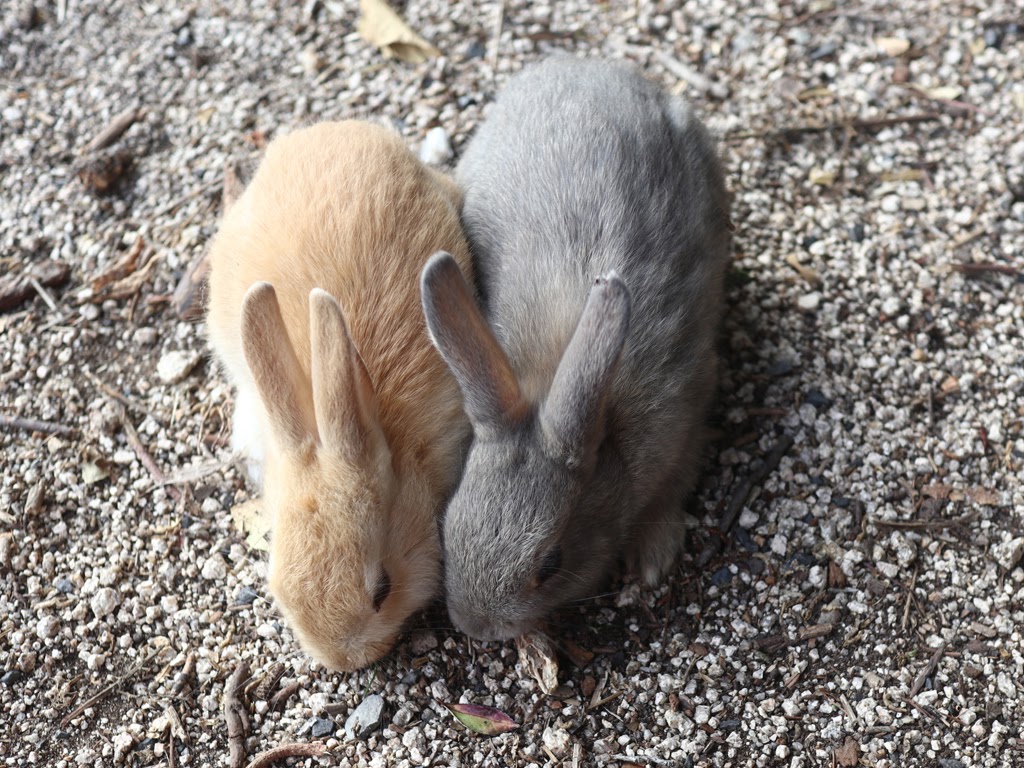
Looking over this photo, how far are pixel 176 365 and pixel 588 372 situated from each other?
97.6 inches

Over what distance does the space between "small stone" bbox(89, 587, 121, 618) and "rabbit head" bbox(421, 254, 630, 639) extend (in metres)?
1.58

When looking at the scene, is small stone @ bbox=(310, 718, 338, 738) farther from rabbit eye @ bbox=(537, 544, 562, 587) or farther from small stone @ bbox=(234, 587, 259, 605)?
rabbit eye @ bbox=(537, 544, 562, 587)

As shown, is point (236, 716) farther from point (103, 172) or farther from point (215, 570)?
point (103, 172)

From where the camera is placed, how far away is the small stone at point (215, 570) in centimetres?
432

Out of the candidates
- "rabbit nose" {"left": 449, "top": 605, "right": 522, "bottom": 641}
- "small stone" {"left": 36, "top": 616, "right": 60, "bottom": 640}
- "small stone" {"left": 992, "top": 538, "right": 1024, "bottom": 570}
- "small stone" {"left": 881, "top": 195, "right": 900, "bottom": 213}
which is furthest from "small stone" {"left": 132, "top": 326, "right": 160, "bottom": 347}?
"small stone" {"left": 992, "top": 538, "right": 1024, "bottom": 570}

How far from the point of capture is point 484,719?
3857 millimetres

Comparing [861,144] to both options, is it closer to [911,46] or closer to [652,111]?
[911,46]

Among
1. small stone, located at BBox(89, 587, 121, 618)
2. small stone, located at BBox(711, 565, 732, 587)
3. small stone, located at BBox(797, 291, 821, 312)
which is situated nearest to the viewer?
small stone, located at BBox(711, 565, 732, 587)

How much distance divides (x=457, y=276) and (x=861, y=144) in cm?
301

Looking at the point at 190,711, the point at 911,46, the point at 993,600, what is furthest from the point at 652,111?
the point at 190,711

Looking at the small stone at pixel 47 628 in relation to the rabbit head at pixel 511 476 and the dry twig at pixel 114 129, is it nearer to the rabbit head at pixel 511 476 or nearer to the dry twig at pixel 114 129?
the rabbit head at pixel 511 476

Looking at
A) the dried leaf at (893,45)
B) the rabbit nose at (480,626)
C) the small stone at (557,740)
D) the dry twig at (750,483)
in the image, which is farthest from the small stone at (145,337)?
the dried leaf at (893,45)

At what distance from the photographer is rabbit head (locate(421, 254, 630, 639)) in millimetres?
3416

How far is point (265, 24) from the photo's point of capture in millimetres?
6059
